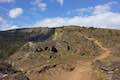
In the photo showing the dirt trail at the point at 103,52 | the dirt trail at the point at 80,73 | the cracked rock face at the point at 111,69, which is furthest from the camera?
the dirt trail at the point at 103,52

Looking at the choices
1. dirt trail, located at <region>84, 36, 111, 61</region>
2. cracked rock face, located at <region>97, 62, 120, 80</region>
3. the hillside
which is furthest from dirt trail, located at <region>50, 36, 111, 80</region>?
cracked rock face, located at <region>97, 62, 120, 80</region>

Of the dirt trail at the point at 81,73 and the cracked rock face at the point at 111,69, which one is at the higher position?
the cracked rock face at the point at 111,69

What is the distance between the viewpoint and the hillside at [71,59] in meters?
38.3

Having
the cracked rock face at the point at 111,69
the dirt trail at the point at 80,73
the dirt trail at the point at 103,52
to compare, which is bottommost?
the dirt trail at the point at 80,73

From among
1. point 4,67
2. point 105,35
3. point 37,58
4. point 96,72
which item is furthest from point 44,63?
point 105,35

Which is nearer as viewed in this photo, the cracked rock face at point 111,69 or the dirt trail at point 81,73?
the cracked rock face at point 111,69

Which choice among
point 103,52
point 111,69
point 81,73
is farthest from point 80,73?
point 103,52

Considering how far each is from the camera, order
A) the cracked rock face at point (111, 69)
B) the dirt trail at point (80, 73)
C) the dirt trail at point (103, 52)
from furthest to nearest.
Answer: the dirt trail at point (103, 52)
the dirt trail at point (80, 73)
the cracked rock face at point (111, 69)

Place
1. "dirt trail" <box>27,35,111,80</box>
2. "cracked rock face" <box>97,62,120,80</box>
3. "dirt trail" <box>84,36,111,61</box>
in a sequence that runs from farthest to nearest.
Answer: "dirt trail" <box>84,36,111,61</box> < "dirt trail" <box>27,35,111,80</box> < "cracked rock face" <box>97,62,120,80</box>

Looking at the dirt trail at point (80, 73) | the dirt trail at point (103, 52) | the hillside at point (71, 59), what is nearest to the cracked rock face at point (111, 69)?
the hillside at point (71, 59)

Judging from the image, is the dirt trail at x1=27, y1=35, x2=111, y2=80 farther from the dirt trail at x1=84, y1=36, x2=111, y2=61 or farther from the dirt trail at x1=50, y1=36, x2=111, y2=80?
the dirt trail at x1=84, y1=36, x2=111, y2=61

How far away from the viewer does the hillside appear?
126ft

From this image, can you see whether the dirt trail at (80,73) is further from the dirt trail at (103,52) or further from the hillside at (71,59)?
the dirt trail at (103,52)

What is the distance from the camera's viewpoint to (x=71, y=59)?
45.4 m
